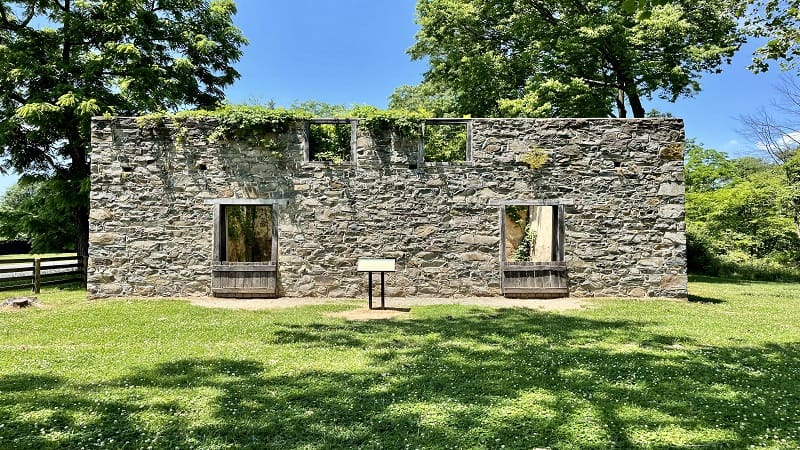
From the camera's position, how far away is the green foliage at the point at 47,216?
12.6 m

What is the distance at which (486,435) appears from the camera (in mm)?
3197

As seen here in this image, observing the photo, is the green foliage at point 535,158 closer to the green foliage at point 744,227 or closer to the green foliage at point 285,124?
the green foliage at point 285,124

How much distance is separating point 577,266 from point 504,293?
64.8 inches

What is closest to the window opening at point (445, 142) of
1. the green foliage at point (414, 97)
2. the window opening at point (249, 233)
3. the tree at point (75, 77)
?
the window opening at point (249, 233)

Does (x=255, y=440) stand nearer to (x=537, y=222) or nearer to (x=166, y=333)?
(x=166, y=333)

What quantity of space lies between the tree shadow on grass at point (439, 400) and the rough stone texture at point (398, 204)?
3.83 m

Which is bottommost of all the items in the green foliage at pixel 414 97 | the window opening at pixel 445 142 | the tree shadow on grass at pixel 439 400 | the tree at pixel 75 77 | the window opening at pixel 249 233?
the tree shadow on grass at pixel 439 400

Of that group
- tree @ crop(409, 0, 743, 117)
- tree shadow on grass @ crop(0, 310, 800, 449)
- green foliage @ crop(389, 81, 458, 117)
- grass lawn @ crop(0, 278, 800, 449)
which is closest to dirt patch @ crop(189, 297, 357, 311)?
grass lawn @ crop(0, 278, 800, 449)

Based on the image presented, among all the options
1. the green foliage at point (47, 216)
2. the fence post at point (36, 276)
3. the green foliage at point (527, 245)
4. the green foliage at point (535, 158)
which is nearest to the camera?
the green foliage at point (535, 158)

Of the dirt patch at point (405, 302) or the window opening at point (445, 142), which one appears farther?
the window opening at point (445, 142)

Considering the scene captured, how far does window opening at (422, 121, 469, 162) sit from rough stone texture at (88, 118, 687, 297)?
0.43 m

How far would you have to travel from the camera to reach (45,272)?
1164 cm

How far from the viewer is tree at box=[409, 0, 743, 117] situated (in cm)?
1454

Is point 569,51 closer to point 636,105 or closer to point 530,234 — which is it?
point 636,105
